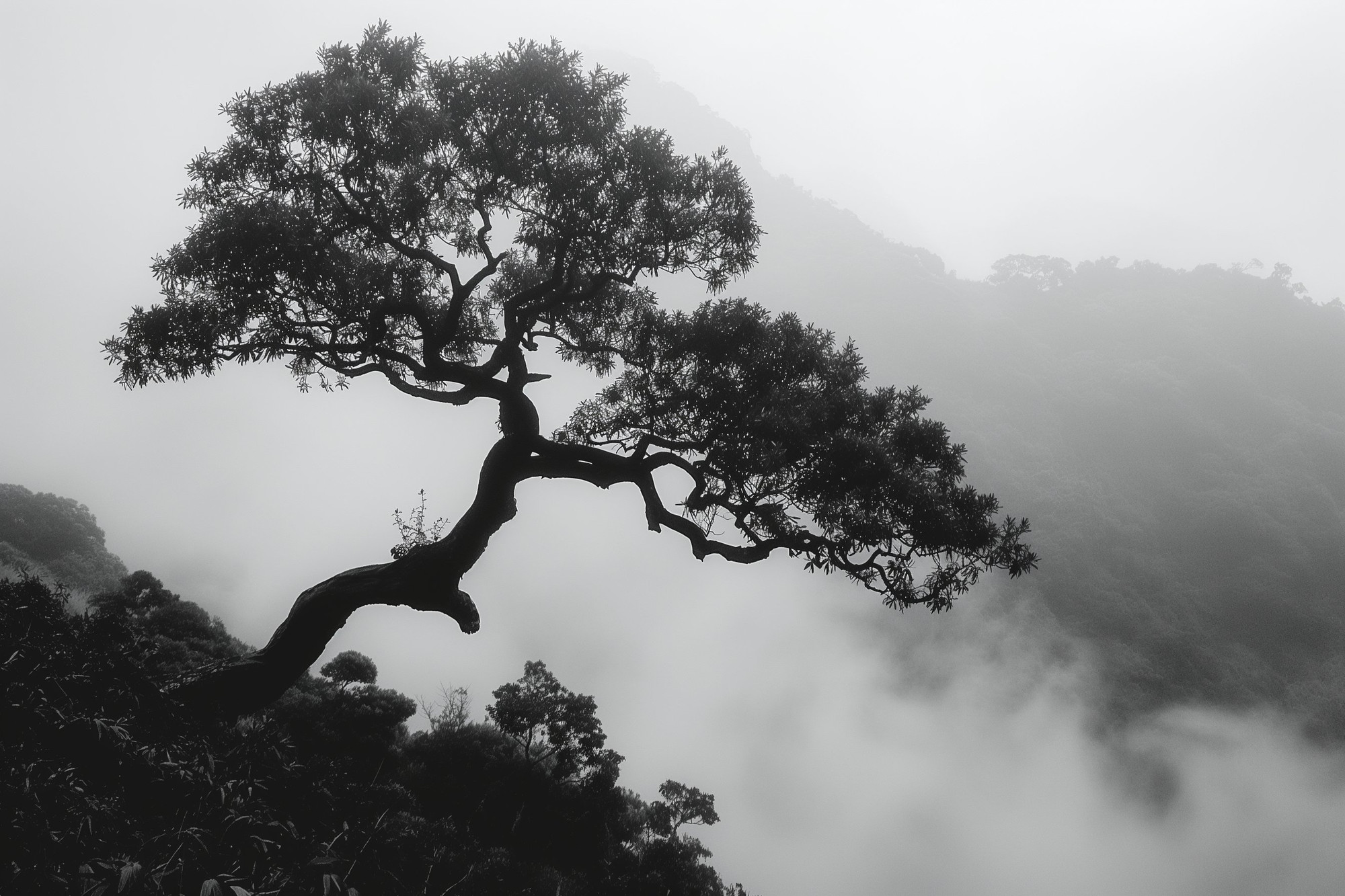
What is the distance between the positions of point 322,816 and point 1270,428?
7522 centimetres

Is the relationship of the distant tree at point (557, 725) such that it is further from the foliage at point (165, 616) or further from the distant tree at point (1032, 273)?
the distant tree at point (1032, 273)

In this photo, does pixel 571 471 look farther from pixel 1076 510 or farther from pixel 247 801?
pixel 1076 510

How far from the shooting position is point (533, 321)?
8680mm

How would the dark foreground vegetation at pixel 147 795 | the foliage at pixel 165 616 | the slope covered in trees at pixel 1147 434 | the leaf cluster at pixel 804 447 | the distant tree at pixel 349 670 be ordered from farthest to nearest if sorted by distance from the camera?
the slope covered in trees at pixel 1147 434 → the distant tree at pixel 349 670 → the foliage at pixel 165 616 → the leaf cluster at pixel 804 447 → the dark foreground vegetation at pixel 147 795

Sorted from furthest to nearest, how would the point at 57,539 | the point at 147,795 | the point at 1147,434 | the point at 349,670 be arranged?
the point at 1147,434, the point at 57,539, the point at 349,670, the point at 147,795

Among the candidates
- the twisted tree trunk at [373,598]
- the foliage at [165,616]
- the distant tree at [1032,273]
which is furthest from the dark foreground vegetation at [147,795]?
the distant tree at [1032,273]

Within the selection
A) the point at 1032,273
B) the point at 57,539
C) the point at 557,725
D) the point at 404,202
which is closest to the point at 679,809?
the point at 557,725

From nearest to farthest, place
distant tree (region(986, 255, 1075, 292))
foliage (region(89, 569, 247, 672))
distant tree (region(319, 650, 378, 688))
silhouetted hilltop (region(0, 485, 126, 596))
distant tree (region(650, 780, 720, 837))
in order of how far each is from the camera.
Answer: foliage (region(89, 569, 247, 672)), distant tree (region(319, 650, 378, 688)), distant tree (region(650, 780, 720, 837)), silhouetted hilltop (region(0, 485, 126, 596)), distant tree (region(986, 255, 1075, 292))

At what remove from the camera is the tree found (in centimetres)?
715

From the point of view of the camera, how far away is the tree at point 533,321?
23.5 ft

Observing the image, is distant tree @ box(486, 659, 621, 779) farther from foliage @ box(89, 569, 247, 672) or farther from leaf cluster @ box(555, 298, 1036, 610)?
leaf cluster @ box(555, 298, 1036, 610)

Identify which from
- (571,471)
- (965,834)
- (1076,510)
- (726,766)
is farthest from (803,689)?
(571,471)

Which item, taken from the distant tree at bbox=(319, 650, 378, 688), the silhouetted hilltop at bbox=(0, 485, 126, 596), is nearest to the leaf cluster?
the distant tree at bbox=(319, 650, 378, 688)

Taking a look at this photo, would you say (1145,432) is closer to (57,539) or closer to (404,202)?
(404,202)
